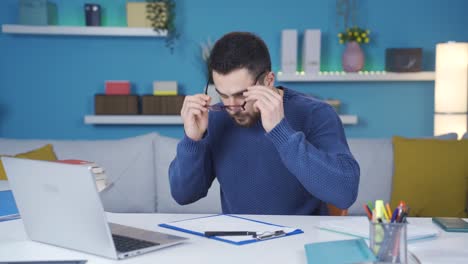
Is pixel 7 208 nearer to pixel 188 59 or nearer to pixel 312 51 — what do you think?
pixel 188 59

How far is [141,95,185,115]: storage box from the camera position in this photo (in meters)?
4.60

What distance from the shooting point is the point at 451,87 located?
450 centimetres

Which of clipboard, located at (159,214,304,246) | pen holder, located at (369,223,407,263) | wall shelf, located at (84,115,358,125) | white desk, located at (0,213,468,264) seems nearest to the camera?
pen holder, located at (369,223,407,263)

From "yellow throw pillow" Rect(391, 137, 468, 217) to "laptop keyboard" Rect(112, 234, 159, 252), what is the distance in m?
2.05

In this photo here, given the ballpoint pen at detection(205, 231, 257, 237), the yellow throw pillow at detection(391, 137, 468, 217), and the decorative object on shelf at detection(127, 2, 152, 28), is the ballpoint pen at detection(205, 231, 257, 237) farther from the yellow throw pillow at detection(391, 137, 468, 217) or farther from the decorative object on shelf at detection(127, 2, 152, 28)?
the decorative object on shelf at detection(127, 2, 152, 28)

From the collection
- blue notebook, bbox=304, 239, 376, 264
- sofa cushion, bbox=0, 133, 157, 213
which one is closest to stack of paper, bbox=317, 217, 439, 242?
blue notebook, bbox=304, 239, 376, 264

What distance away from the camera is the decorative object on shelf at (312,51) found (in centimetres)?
462

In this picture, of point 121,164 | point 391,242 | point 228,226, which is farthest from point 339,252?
point 121,164

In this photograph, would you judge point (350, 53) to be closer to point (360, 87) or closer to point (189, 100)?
point (360, 87)

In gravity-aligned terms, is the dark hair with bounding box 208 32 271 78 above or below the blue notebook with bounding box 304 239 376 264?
above

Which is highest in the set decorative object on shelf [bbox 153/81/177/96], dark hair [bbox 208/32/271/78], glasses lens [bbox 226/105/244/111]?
dark hair [bbox 208/32/271/78]

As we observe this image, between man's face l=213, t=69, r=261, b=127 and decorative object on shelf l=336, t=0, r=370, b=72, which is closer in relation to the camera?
man's face l=213, t=69, r=261, b=127

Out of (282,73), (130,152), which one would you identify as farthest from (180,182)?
(282,73)

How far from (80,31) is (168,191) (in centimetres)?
179
